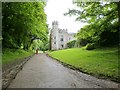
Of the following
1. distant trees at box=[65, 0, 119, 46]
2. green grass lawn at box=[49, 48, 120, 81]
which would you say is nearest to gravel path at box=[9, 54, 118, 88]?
green grass lawn at box=[49, 48, 120, 81]

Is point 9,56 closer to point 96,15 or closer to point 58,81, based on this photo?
point 96,15

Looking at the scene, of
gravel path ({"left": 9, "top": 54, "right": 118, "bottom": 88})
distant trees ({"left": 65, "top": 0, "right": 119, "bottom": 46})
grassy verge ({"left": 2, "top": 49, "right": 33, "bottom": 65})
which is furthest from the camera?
distant trees ({"left": 65, "top": 0, "right": 119, "bottom": 46})

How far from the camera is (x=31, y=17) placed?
79.2ft

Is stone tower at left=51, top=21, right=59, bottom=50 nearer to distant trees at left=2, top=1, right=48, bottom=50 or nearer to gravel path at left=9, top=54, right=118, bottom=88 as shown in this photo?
distant trees at left=2, top=1, right=48, bottom=50

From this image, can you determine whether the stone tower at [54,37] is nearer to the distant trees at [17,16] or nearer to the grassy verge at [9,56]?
the distant trees at [17,16]

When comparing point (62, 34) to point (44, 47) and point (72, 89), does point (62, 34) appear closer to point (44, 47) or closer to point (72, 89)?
point (44, 47)

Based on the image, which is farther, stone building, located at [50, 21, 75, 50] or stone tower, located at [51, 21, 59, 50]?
stone building, located at [50, 21, 75, 50]

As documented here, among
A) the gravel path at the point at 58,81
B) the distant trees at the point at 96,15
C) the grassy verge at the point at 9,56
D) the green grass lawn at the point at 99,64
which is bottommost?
the gravel path at the point at 58,81

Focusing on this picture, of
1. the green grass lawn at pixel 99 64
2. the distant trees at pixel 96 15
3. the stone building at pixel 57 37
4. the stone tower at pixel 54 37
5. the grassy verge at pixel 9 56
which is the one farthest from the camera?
the stone building at pixel 57 37

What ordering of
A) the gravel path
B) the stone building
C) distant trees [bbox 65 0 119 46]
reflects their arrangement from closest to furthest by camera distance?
the gravel path < distant trees [bbox 65 0 119 46] < the stone building

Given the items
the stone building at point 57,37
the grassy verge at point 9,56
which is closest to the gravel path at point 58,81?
the grassy verge at point 9,56

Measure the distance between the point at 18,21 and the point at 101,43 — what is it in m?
15.6

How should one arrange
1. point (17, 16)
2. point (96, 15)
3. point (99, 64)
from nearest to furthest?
1. point (99, 64)
2. point (96, 15)
3. point (17, 16)

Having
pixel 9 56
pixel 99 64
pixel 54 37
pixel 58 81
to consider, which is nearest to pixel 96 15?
pixel 99 64
